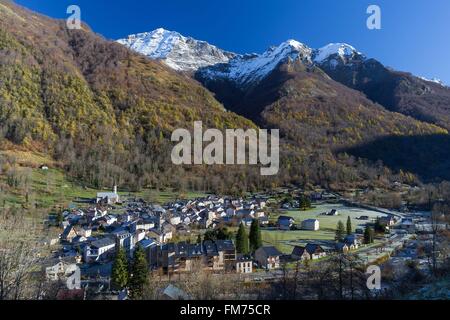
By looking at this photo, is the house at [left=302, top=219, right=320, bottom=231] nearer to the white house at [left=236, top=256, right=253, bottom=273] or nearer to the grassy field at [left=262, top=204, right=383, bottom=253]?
the grassy field at [left=262, top=204, right=383, bottom=253]

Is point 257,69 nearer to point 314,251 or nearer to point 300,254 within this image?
point 314,251

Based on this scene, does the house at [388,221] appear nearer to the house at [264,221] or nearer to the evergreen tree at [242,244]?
the house at [264,221]

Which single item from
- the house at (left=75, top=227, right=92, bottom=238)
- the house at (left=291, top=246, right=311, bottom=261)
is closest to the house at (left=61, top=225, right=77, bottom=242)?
the house at (left=75, top=227, right=92, bottom=238)

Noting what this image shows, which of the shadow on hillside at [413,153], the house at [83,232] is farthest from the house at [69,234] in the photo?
the shadow on hillside at [413,153]

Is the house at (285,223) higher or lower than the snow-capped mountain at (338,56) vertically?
lower

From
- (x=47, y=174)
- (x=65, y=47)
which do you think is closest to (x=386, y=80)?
(x=65, y=47)

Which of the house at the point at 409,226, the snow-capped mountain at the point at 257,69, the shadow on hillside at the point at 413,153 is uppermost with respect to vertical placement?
the snow-capped mountain at the point at 257,69
